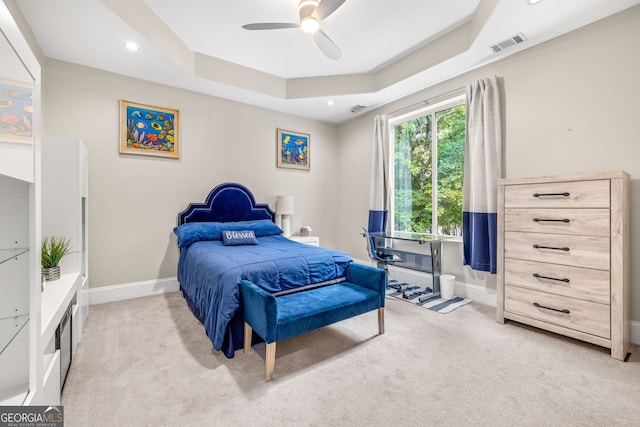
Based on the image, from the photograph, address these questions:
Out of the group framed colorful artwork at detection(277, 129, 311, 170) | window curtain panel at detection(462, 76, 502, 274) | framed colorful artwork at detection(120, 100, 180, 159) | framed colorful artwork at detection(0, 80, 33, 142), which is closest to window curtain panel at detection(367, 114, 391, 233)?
framed colorful artwork at detection(277, 129, 311, 170)

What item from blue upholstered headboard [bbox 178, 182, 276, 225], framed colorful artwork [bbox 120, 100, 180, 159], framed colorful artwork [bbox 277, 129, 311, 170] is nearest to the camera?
framed colorful artwork [bbox 120, 100, 180, 159]

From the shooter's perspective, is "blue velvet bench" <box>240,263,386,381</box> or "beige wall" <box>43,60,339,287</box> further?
"beige wall" <box>43,60,339,287</box>

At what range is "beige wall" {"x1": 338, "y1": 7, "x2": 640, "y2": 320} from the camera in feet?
7.83

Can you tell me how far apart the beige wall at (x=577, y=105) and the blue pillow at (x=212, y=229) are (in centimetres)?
270

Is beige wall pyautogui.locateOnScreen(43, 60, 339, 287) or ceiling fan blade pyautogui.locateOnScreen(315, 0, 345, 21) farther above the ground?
ceiling fan blade pyautogui.locateOnScreen(315, 0, 345, 21)

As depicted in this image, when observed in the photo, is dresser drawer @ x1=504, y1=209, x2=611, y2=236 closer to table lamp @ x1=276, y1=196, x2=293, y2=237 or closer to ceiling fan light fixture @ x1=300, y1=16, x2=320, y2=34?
ceiling fan light fixture @ x1=300, y1=16, x2=320, y2=34

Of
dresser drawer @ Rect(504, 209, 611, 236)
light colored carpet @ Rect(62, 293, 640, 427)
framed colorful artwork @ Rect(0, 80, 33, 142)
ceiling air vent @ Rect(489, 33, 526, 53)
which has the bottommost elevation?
light colored carpet @ Rect(62, 293, 640, 427)

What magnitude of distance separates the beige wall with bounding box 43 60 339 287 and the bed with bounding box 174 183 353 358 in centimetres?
33

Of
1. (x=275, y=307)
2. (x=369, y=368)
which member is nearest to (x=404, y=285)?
(x=369, y=368)

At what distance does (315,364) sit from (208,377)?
2.44ft

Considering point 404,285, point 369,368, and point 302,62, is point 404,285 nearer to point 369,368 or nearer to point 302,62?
point 369,368

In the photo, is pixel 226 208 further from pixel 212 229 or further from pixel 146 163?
pixel 146 163

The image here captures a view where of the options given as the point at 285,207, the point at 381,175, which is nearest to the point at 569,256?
the point at 381,175

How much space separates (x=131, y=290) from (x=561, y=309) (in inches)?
179
